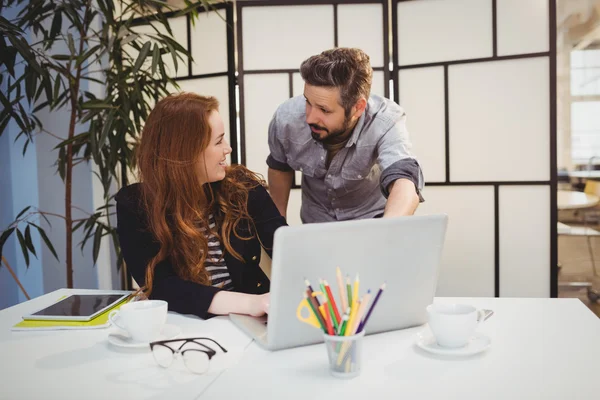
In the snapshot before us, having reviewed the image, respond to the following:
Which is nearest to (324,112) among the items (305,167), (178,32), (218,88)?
(305,167)

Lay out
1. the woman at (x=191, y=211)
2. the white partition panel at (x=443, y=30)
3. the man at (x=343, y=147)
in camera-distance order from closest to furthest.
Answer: the woman at (x=191, y=211) < the man at (x=343, y=147) < the white partition panel at (x=443, y=30)

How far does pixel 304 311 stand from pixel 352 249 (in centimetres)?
14

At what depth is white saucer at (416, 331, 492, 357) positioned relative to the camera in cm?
100

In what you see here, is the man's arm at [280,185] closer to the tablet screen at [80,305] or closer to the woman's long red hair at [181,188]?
the woman's long red hair at [181,188]

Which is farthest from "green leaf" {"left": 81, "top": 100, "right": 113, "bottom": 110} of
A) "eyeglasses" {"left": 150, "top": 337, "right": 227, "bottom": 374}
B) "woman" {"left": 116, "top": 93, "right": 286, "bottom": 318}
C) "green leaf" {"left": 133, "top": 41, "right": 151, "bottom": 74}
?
"eyeglasses" {"left": 150, "top": 337, "right": 227, "bottom": 374}

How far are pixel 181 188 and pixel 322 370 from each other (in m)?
0.81

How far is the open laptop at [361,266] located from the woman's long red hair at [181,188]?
45cm

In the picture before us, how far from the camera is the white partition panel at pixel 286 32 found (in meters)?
3.15

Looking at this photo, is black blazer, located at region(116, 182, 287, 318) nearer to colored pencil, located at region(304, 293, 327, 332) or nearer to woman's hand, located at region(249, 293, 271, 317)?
woman's hand, located at region(249, 293, 271, 317)

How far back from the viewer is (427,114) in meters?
3.17

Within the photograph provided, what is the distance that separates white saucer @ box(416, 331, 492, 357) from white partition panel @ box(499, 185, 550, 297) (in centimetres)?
213

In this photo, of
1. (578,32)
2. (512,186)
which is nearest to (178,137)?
(512,186)

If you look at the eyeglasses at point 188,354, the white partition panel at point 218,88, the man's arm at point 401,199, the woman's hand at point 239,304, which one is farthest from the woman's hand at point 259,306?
the white partition panel at point 218,88

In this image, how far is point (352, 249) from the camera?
1016 mm
